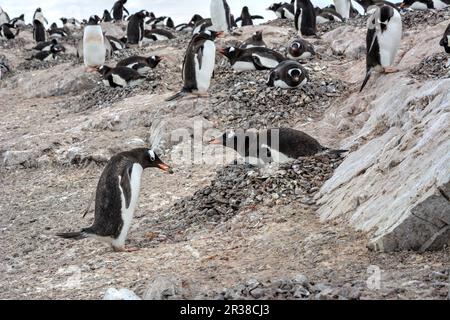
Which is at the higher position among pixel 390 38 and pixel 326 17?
pixel 390 38

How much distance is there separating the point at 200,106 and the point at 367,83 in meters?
2.20

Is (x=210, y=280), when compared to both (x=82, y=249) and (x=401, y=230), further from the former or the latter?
(x=82, y=249)

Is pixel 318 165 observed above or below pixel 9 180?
above

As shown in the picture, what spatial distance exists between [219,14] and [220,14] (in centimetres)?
2

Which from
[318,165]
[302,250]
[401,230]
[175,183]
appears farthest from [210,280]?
[175,183]

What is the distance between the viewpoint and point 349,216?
15.9 ft

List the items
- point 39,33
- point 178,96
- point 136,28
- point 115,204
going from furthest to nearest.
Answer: point 39,33 < point 136,28 < point 178,96 < point 115,204

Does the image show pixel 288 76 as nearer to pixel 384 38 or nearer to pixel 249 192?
pixel 384 38

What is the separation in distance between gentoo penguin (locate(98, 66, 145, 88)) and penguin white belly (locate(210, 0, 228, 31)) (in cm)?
395

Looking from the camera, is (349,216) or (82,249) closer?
(349,216)

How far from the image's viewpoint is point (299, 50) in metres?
10.4

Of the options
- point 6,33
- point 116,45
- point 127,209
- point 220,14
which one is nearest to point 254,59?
point 220,14

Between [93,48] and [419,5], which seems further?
[419,5]
